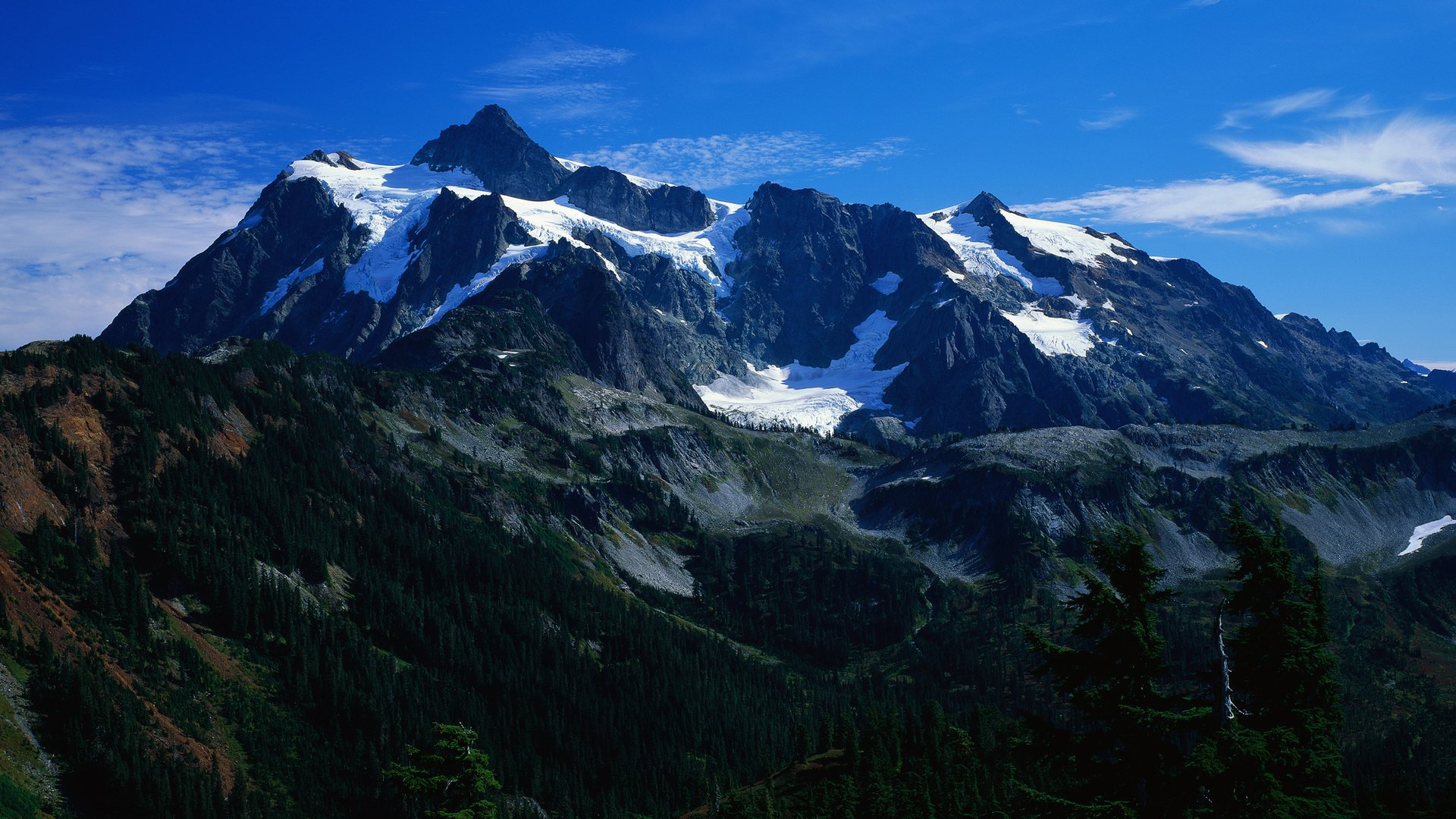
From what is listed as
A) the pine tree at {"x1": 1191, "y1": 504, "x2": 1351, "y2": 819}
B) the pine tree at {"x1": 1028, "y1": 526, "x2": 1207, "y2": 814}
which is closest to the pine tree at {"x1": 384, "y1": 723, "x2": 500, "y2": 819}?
the pine tree at {"x1": 1028, "y1": 526, "x2": 1207, "y2": 814}

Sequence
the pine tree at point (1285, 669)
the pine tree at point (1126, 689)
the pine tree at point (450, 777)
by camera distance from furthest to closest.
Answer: the pine tree at point (450, 777)
the pine tree at point (1285, 669)
the pine tree at point (1126, 689)

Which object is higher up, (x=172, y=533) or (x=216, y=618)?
(x=172, y=533)

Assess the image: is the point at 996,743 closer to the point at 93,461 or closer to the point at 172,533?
the point at 172,533

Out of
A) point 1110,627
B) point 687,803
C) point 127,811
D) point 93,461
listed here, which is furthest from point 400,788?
point 93,461

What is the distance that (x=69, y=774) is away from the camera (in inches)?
4776

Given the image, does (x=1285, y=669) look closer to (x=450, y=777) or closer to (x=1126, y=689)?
(x=1126, y=689)

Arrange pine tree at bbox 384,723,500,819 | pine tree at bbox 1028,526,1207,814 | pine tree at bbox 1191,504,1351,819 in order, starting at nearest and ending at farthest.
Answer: pine tree at bbox 1028,526,1207,814 → pine tree at bbox 1191,504,1351,819 → pine tree at bbox 384,723,500,819

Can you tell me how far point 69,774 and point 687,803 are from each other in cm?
8299

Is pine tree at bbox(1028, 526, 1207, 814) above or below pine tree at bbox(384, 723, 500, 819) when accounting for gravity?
above

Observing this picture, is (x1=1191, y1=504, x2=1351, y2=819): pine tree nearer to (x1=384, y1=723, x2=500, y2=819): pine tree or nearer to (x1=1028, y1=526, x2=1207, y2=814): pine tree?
(x1=1028, y1=526, x2=1207, y2=814): pine tree

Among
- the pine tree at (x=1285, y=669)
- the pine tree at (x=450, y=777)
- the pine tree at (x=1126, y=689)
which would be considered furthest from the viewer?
the pine tree at (x=450, y=777)

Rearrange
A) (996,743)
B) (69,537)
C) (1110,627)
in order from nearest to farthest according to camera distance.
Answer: (1110,627), (996,743), (69,537)

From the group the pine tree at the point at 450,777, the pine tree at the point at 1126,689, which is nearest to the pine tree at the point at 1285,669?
the pine tree at the point at 1126,689

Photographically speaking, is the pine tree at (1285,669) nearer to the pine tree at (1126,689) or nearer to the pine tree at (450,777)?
the pine tree at (1126,689)
